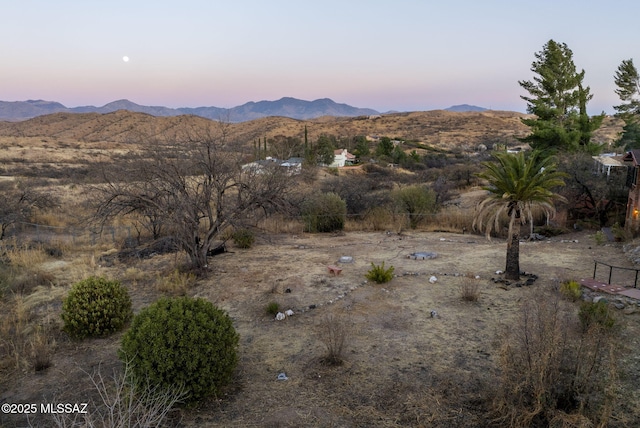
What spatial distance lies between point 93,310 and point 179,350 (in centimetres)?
345

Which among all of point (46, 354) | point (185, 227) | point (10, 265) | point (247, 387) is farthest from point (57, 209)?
point (247, 387)

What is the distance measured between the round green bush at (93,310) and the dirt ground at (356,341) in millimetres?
259

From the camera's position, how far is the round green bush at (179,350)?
17.2 ft

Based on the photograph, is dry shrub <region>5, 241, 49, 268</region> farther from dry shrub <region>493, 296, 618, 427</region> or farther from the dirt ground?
dry shrub <region>493, 296, 618, 427</region>

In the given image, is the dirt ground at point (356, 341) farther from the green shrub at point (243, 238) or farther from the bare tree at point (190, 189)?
the bare tree at point (190, 189)

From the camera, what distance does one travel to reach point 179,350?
208 inches

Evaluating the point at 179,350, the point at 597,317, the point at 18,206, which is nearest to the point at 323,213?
the point at 597,317

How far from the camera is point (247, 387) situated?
237 inches


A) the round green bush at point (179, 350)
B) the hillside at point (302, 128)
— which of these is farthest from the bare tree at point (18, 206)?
the hillside at point (302, 128)

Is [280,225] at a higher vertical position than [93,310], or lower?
lower

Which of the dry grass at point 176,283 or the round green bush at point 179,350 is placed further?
the dry grass at point 176,283

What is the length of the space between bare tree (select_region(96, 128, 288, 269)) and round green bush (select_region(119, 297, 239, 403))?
5182mm

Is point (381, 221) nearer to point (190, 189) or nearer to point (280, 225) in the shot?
point (280, 225)

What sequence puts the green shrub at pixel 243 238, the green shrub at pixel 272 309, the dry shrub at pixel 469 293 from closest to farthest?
the green shrub at pixel 272 309 < the dry shrub at pixel 469 293 < the green shrub at pixel 243 238
